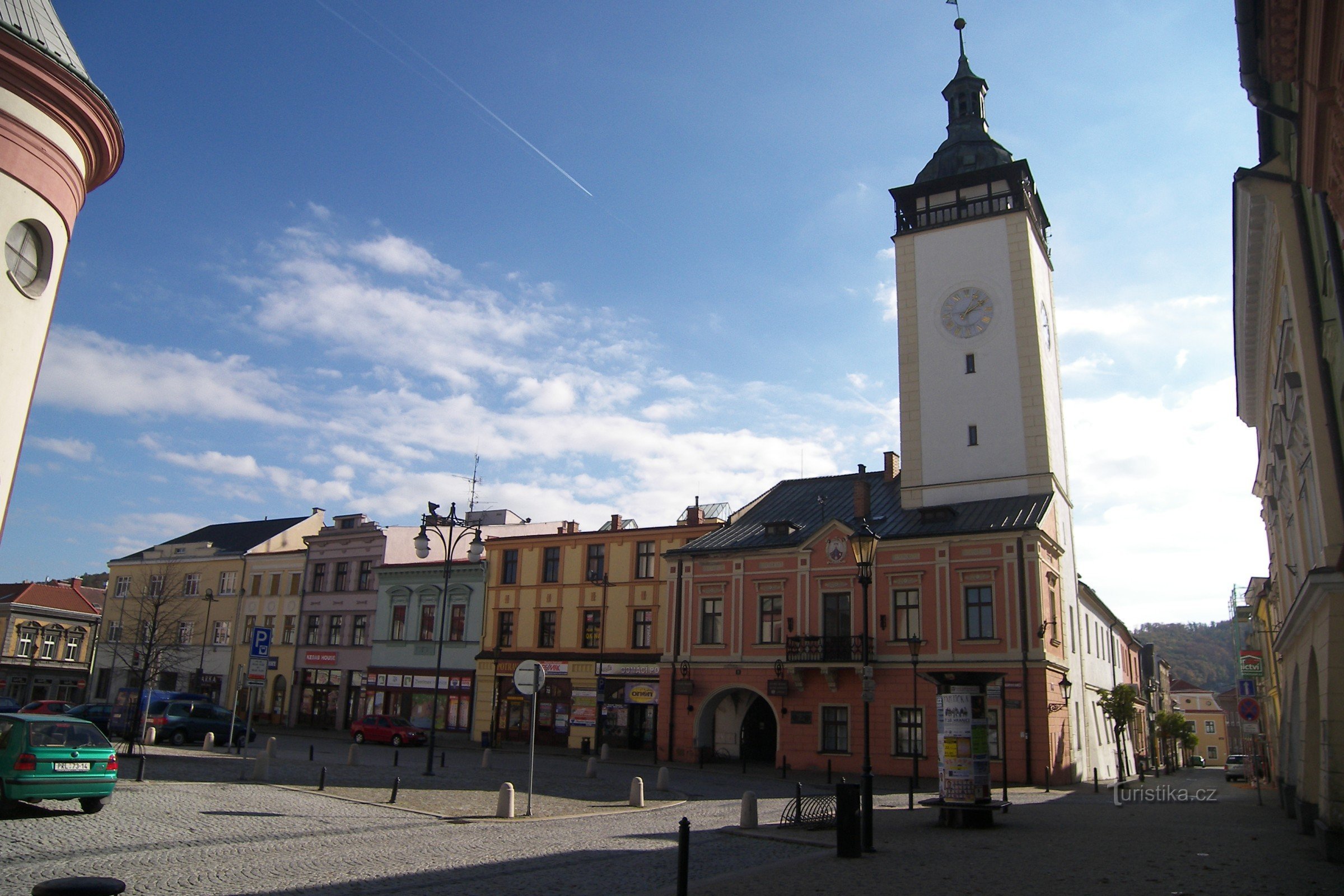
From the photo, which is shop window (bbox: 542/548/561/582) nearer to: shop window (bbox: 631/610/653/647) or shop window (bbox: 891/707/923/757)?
shop window (bbox: 631/610/653/647)

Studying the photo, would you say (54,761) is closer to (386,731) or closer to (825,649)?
(825,649)

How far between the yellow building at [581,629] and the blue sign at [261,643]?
19.3 meters

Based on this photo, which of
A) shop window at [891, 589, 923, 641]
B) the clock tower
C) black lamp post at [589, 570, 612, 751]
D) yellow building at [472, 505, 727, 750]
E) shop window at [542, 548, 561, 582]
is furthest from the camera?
shop window at [542, 548, 561, 582]

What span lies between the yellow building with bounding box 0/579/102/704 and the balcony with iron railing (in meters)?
52.9

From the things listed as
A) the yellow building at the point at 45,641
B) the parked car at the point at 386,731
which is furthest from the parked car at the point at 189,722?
the yellow building at the point at 45,641

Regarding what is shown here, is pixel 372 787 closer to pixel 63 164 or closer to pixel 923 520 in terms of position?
pixel 63 164

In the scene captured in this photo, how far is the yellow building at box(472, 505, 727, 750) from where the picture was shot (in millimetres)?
40156

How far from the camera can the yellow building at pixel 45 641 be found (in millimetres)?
64250

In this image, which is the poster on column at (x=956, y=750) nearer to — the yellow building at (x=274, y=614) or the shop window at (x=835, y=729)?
the shop window at (x=835, y=729)

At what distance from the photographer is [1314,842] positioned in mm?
14742

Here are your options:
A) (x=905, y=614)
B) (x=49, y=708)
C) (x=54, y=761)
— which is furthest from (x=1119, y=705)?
(x=49, y=708)

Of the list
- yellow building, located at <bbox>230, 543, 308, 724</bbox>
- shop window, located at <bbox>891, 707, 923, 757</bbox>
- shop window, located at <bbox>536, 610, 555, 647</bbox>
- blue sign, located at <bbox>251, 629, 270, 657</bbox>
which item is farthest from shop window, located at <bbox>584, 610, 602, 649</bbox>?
blue sign, located at <bbox>251, 629, 270, 657</bbox>

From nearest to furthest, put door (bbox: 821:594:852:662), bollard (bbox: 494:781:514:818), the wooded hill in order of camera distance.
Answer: bollard (bbox: 494:781:514:818) < door (bbox: 821:594:852:662) < the wooded hill

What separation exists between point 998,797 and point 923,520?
1174 centimetres
